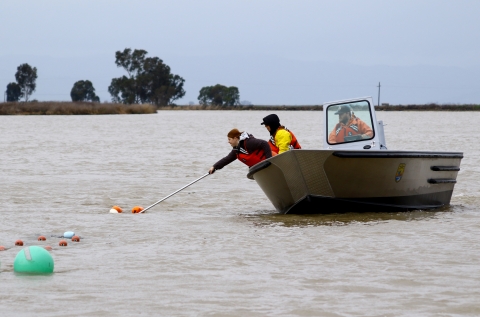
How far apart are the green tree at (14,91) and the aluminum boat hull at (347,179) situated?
455 ft

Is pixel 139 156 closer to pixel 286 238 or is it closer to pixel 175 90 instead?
pixel 286 238

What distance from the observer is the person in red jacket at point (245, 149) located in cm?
1209

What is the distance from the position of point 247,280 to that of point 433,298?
5.47ft

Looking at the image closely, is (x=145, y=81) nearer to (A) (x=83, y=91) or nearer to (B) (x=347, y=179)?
(A) (x=83, y=91)

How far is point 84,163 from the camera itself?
2306 cm

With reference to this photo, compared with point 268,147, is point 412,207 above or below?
below

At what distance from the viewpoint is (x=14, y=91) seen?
5782 inches

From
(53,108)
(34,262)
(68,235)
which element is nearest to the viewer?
(34,262)

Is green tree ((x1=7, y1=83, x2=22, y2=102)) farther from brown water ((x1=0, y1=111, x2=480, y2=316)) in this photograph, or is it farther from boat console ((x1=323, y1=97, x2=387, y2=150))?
boat console ((x1=323, y1=97, x2=387, y2=150))

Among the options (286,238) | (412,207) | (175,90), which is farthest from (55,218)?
(175,90)

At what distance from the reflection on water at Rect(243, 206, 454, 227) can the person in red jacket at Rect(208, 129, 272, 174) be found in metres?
0.87

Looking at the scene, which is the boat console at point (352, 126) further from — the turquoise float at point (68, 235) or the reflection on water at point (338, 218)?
the turquoise float at point (68, 235)

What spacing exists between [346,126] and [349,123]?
66 millimetres

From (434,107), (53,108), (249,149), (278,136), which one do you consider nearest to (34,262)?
(249,149)
